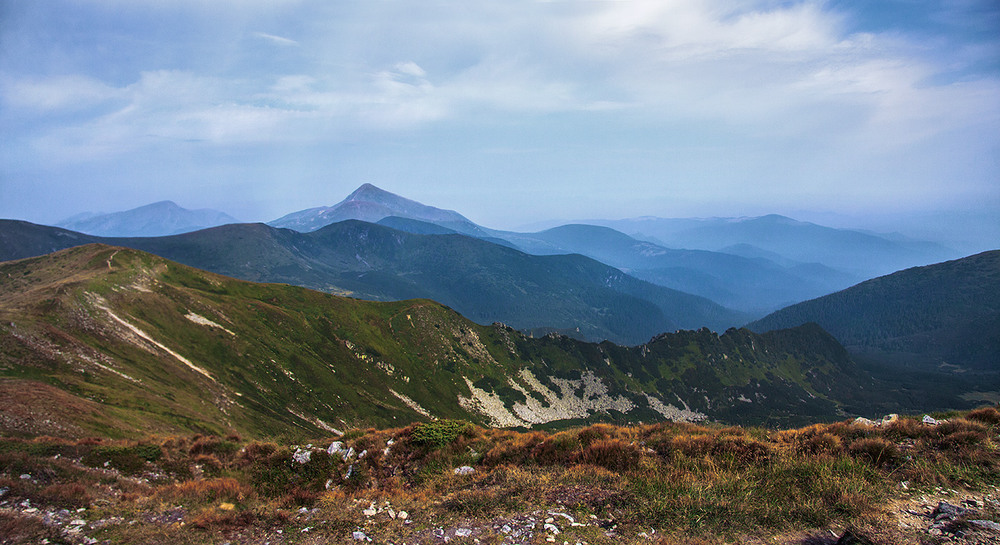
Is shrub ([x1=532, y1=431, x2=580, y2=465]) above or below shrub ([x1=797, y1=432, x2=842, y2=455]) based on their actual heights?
below

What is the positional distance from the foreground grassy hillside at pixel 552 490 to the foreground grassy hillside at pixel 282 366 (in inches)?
943

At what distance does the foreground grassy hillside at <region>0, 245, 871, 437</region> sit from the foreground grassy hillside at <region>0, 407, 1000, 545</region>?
2396cm

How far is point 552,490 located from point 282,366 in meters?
92.6

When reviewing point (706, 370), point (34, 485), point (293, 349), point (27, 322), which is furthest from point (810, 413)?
point (27, 322)

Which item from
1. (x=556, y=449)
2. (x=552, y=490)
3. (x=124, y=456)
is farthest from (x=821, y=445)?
(x=124, y=456)

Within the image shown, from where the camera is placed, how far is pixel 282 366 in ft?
288

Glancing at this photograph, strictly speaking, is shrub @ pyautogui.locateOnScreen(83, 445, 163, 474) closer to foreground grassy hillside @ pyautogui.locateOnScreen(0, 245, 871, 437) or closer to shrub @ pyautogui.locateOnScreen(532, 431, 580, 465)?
foreground grassy hillside @ pyautogui.locateOnScreen(0, 245, 871, 437)

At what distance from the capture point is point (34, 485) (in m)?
12.4

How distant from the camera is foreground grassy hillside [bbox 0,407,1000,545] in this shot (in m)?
8.77

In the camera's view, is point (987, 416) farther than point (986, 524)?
Yes

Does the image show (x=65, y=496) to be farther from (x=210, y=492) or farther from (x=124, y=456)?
(x=124, y=456)

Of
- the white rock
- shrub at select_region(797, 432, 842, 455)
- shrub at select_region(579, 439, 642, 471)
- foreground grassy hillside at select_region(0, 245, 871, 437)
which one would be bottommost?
foreground grassy hillside at select_region(0, 245, 871, 437)

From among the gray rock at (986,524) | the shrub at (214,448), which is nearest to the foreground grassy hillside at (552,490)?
the gray rock at (986,524)

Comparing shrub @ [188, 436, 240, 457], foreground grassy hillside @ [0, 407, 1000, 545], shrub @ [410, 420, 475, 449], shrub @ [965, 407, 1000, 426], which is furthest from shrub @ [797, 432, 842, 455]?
shrub @ [188, 436, 240, 457]
